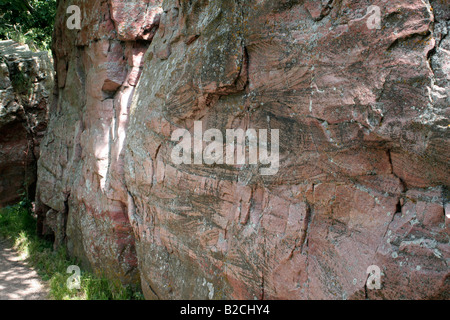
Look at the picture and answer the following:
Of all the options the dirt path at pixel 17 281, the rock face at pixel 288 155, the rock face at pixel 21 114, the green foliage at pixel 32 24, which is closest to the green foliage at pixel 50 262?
the dirt path at pixel 17 281

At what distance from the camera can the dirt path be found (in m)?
5.04

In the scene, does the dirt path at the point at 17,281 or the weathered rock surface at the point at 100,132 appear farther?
the dirt path at the point at 17,281

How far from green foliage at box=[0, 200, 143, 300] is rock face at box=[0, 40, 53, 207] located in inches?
20.6

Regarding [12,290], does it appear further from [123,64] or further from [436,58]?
[436,58]

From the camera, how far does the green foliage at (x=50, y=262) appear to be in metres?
4.77

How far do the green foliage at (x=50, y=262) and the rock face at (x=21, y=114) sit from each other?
1.72 ft

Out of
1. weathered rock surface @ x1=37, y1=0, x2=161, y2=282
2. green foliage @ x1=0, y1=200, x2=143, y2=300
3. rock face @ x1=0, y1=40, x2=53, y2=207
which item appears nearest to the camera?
green foliage @ x1=0, y1=200, x2=143, y2=300

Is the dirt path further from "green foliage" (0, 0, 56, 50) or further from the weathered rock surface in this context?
"green foliage" (0, 0, 56, 50)

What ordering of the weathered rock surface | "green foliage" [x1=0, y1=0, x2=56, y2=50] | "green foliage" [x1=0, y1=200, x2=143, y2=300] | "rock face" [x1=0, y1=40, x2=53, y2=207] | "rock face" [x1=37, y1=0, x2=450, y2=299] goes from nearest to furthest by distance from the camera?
1. "rock face" [x1=37, y1=0, x2=450, y2=299]
2. "green foliage" [x1=0, y1=200, x2=143, y2=300]
3. the weathered rock surface
4. "rock face" [x1=0, y1=40, x2=53, y2=207]
5. "green foliage" [x1=0, y1=0, x2=56, y2=50]

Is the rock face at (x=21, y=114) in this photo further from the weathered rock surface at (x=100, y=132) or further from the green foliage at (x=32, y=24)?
the weathered rock surface at (x=100, y=132)

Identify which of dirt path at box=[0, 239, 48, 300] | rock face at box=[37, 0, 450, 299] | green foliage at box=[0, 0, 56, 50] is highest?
green foliage at box=[0, 0, 56, 50]

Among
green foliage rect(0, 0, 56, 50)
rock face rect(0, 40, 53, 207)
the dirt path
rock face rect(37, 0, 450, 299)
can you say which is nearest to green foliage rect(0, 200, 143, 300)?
the dirt path

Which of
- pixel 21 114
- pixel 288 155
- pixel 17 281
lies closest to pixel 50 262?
pixel 17 281

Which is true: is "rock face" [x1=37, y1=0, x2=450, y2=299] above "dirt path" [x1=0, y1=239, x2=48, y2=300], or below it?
above
